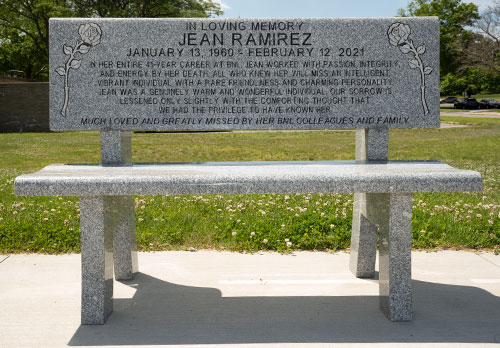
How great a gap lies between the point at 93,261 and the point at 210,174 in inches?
35.7

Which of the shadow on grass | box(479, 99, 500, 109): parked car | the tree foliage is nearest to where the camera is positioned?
the shadow on grass

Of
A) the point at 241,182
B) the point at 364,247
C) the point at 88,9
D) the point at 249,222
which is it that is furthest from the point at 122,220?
the point at 88,9

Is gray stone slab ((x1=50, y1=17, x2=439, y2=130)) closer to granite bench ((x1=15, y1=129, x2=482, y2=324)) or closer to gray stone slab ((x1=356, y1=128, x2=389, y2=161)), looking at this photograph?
gray stone slab ((x1=356, y1=128, x2=389, y2=161))

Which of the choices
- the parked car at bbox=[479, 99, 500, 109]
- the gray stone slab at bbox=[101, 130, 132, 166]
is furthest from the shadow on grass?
the parked car at bbox=[479, 99, 500, 109]

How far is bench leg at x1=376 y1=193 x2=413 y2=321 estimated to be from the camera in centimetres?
337

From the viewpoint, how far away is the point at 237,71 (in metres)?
4.03

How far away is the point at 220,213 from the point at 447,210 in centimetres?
247

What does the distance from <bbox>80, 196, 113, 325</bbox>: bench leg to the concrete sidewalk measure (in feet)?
0.36

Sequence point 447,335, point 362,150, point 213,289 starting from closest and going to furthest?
point 447,335 → point 213,289 → point 362,150

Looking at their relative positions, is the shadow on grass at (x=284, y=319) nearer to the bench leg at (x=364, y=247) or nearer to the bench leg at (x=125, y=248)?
the bench leg at (x=125, y=248)

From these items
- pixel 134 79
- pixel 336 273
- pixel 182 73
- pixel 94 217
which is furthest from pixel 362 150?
pixel 94 217

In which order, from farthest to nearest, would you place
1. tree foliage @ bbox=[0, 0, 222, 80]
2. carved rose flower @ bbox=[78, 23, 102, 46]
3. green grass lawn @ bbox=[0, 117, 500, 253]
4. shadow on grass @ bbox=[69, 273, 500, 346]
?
tree foliage @ bbox=[0, 0, 222, 80]
green grass lawn @ bbox=[0, 117, 500, 253]
carved rose flower @ bbox=[78, 23, 102, 46]
shadow on grass @ bbox=[69, 273, 500, 346]

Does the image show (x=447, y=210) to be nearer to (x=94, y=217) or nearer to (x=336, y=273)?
(x=336, y=273)

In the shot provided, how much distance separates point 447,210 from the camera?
19.3 feet
